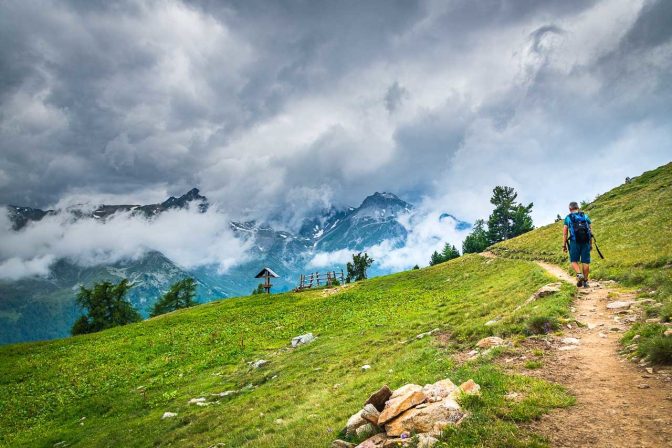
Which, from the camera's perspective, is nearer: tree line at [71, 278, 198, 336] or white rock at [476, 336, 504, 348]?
white rock at [476, 336, 504, 348]

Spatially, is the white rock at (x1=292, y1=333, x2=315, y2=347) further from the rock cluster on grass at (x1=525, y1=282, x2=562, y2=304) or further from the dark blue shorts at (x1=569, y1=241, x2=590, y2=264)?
the dark blue shorts at (x1=569, y1=241, x2=590, y2=264)

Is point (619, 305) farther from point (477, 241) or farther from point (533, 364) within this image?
point (477, 241)

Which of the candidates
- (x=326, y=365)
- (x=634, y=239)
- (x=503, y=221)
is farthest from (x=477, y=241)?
(x=326, y=365)

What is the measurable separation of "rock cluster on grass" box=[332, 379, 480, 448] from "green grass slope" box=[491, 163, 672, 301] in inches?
393

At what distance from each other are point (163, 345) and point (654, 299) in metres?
41.5

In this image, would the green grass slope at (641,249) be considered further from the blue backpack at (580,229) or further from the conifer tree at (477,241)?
the conifer tree at (477,241)

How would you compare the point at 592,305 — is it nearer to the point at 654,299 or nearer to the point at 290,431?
the point at 654,299

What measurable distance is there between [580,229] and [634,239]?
13.0 meters

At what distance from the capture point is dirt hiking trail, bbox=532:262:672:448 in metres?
6.84

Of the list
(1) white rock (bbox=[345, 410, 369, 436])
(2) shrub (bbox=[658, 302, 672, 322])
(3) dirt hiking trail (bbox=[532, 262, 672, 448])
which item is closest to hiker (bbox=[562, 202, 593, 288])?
(3) dirt hiking trail (bbox=[532, 262, 672, 448])

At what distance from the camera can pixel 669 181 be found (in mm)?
47000

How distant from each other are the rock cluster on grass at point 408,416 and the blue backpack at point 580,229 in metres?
14.5

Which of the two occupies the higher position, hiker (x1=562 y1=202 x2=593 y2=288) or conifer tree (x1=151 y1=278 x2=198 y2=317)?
conifer tree (x1=151 y1=278 x2=198 y2=317)

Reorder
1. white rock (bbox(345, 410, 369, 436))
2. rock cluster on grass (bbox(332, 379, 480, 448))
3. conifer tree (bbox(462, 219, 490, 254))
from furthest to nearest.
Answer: conifer tree (bbox(462, 219, 490, 254)), white rock (bbox(345, 410, 369, 436)), rock cluster on grass (bbox(332, 379, 480, 448))
